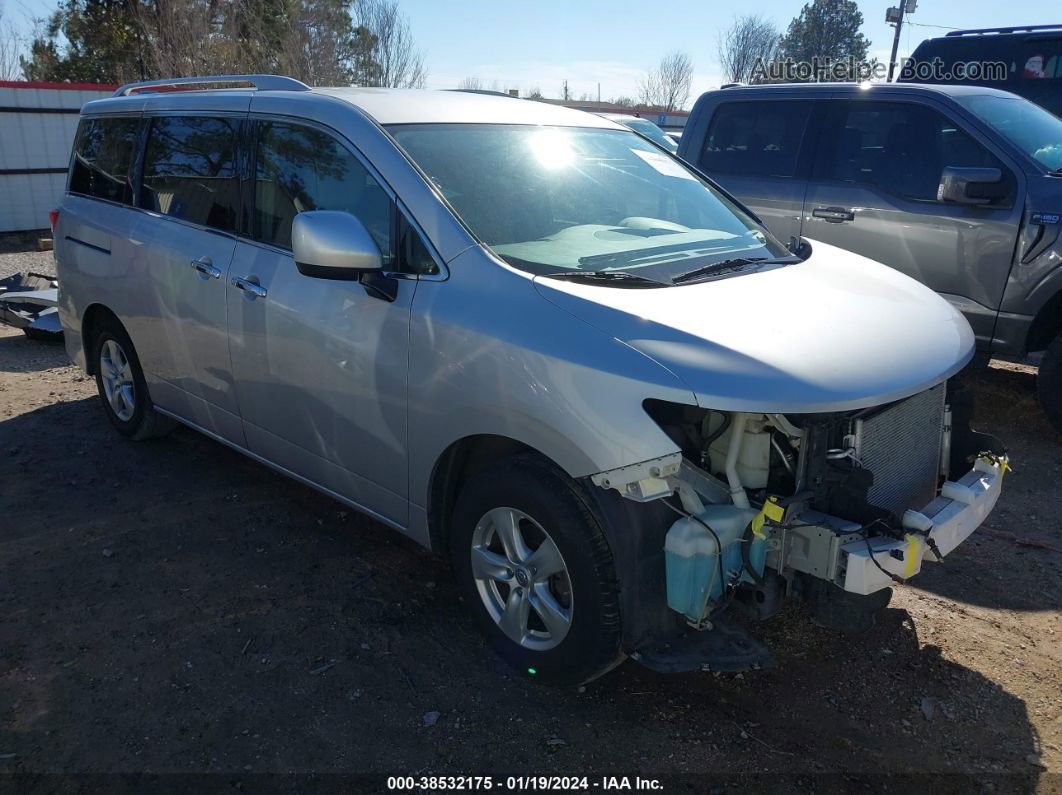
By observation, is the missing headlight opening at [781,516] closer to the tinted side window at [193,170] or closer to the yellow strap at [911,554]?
the yellow strap at [911,554]

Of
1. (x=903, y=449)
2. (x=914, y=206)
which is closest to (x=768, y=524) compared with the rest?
(x=903, y=449)

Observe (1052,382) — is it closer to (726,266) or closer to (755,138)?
(755,138)

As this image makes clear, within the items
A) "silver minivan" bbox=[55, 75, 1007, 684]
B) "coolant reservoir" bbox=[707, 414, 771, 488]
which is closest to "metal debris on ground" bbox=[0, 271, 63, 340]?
"silver minivan" bbox=[55, 75, 1007, 684]

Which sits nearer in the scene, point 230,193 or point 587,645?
point 587,645

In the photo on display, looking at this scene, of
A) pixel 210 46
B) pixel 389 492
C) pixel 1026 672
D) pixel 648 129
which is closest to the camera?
pixel 1026 672

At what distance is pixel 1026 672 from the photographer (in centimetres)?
322

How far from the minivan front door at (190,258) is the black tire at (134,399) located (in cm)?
25

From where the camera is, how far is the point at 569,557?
2.78 meters

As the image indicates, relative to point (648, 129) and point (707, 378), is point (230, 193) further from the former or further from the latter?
point (648, 129)

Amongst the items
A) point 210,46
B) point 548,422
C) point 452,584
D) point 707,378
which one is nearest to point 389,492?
point 452,584

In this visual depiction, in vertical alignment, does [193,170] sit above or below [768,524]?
above

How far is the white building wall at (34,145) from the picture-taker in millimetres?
13969

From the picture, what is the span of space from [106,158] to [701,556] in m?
4.28

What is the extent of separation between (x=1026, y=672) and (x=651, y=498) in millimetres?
1734
